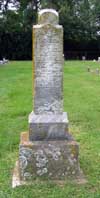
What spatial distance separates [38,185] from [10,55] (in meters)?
32.1

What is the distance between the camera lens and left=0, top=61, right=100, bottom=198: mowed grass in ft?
15.6

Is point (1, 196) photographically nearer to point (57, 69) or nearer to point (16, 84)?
point (57, 69)

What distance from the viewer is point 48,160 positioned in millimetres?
5066

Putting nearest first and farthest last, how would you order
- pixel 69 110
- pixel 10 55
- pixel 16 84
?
pixel 69 110, pixel 16 84, pixel 10 55

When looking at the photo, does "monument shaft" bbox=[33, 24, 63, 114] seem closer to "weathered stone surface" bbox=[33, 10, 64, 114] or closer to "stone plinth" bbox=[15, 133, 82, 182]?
"weathered stone surface" bbox=[33, 10, 64, 114]

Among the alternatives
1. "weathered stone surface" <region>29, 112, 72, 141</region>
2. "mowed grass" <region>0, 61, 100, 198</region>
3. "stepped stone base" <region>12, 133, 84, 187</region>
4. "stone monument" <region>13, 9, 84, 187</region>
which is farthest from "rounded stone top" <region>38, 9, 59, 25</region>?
"mowed grass" <region>0, 61, 100, 198</region>

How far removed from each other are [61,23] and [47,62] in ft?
108

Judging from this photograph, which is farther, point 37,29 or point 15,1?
point 15,1

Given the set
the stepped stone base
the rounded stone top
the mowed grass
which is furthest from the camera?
the rounded stone top

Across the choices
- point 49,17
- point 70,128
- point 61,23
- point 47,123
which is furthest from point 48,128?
point 61,23

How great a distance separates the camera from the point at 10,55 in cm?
3653

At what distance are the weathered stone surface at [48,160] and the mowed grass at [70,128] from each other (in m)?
0.16

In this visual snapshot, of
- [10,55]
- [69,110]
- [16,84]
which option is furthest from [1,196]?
[10,55]

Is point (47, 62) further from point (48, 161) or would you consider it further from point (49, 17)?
point (48, 161)
